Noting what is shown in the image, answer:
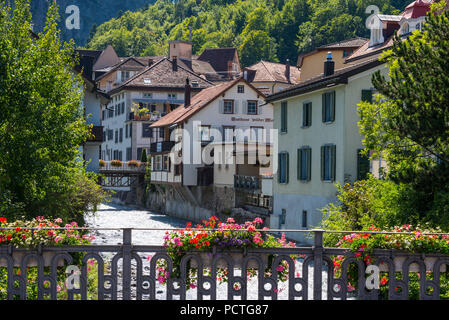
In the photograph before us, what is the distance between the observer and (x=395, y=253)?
11.9 meters

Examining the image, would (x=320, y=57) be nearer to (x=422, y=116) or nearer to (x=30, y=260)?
(x=422, y=116)

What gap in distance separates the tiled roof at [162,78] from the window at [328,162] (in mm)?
49130

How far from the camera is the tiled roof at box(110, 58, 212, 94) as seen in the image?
84.1 meters

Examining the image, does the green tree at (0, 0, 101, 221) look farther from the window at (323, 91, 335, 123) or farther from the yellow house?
the yellow house

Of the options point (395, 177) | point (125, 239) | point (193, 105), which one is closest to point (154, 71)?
point (193, 105)

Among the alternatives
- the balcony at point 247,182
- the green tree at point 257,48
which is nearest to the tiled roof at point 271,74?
the green tree at point 257,48

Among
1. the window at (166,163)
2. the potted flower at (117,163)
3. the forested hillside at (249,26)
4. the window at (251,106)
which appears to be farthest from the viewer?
the forested hillside at (249,26)

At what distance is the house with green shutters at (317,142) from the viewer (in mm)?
33719

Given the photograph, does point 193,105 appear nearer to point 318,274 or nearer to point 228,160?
point 228,160

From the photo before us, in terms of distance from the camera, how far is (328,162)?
1406 inches

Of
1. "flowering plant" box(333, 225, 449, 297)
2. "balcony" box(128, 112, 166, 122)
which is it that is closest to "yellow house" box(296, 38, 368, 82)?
"balcony" box(128, 112, 166, 122)

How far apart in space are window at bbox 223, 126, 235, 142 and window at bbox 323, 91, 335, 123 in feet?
83.4

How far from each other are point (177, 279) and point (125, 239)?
3.35 feet

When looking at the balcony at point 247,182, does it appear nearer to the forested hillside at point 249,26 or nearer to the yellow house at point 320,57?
the yellow house at point 320,57
